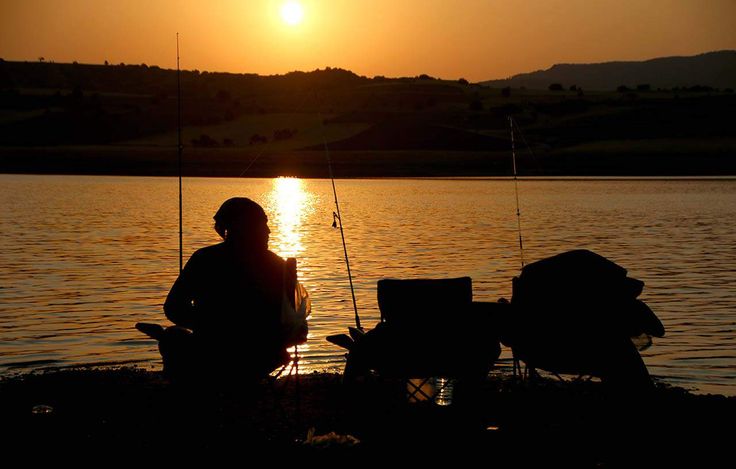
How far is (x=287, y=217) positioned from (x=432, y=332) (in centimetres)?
2508

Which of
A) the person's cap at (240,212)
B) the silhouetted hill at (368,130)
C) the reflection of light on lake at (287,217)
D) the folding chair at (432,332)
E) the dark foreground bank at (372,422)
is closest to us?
the dark foreground bank at (372,422)

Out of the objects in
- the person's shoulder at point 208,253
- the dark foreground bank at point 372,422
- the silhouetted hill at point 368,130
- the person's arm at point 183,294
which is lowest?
the dark foreground bank at point 372,422

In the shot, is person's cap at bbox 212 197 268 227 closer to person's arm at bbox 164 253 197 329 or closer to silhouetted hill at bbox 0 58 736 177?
person's arm at bbox 164 253 197 329

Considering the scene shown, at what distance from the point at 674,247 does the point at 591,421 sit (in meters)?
14.4

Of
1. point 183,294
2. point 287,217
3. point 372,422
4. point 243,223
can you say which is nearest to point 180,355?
point 183,294

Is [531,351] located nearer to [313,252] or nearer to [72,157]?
[313,252]

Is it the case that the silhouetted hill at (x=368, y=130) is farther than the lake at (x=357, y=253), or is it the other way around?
the silhouetted hill at (x=368, y=130)

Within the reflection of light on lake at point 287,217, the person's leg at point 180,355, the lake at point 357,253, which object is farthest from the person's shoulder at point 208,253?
the reflection of light on lake at point 287,217

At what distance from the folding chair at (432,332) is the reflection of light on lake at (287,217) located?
12465mm

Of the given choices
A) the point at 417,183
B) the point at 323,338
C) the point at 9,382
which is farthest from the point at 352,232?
the point at 417,183

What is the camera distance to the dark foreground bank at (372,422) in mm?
6340

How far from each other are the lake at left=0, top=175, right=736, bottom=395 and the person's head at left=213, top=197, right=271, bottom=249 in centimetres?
292

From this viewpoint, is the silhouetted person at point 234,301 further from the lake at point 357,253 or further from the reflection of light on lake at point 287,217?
the reflection of light on lake at point 287,217

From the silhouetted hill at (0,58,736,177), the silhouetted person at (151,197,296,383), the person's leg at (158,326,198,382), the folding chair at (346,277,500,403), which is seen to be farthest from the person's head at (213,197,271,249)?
the silhouetted hill at (0,58,736,177)
